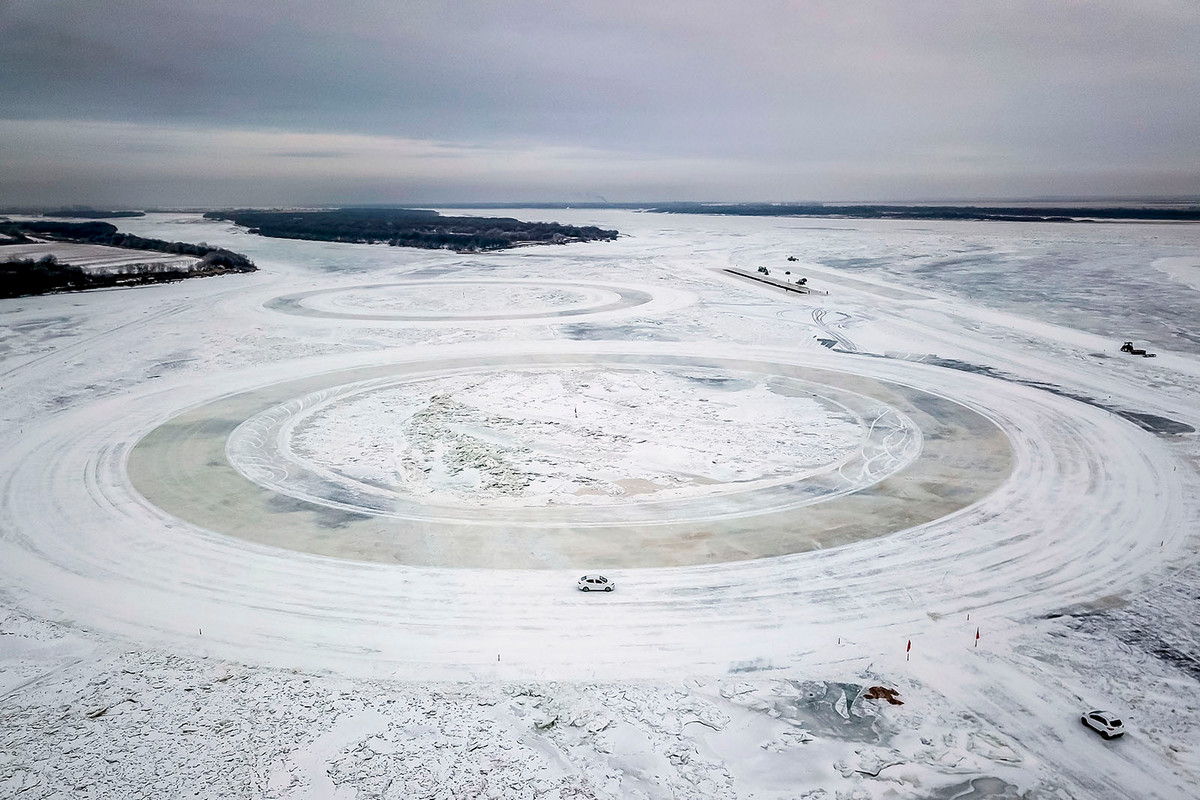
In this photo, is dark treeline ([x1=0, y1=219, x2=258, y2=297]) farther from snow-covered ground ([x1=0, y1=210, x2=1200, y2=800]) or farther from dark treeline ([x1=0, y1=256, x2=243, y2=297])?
snow-covered ground ([x1=0, y1=210, x2=1200, y2=800])

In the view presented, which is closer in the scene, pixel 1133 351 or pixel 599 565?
pixel 599 565

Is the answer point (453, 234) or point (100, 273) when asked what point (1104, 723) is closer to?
point (100, 273)

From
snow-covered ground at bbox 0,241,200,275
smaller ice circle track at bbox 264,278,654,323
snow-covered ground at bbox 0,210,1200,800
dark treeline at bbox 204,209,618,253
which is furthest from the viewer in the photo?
dark treeline at bbox 204,209,618,253

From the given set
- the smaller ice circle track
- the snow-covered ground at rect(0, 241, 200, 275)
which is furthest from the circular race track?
the snow-covered ground at rect(0, 241, 200, 275)

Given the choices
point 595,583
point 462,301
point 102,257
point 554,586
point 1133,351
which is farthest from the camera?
point 102,257

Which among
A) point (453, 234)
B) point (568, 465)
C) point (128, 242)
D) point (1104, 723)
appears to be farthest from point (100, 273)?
point (1104, 723)

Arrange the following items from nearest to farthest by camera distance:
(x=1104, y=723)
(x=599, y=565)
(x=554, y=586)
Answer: (x=1104, y=723)
(x=554, y=586)
(x=599, y=565)

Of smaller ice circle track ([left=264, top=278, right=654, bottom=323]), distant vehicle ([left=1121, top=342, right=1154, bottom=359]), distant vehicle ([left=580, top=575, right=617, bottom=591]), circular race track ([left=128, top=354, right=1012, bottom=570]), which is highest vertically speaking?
smaller ice circle track ([left=264, top=278, right=654, bottom=323])
